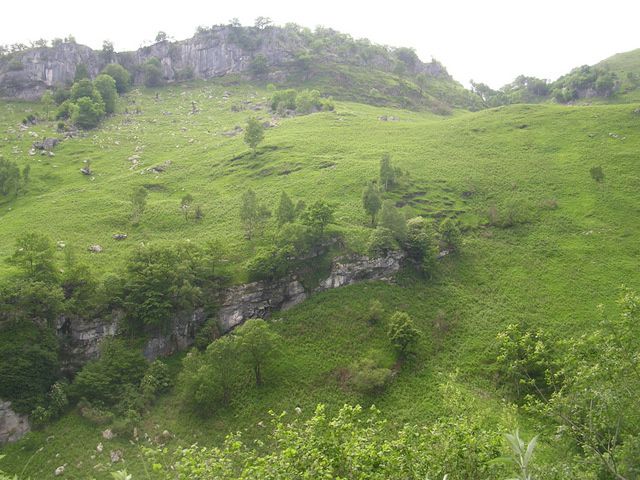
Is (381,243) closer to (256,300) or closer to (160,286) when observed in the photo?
(256,300)

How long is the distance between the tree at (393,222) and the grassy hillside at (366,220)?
16.1 feet

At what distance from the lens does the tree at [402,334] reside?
47.6m

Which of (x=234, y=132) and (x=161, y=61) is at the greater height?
(x=161, y=61)

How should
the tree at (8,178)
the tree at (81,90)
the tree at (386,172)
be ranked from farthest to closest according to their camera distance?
1. the tree at (81,90)
2. the tree at (8,178)
3. the tree at (386,172)

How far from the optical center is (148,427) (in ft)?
136

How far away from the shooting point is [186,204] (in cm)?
7838

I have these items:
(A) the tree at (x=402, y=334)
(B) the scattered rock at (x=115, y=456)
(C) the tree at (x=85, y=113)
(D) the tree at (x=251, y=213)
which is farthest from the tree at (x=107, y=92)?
(A) the tree at (x=402, y=334)

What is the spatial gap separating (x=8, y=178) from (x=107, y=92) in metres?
70.1

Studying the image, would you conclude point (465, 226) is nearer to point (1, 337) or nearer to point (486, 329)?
point (486, 329)

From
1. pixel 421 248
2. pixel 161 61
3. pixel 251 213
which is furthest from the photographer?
pixel 161 61

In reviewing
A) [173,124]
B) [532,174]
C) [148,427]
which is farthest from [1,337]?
[173,124]

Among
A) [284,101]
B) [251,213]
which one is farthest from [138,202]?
[284,101]

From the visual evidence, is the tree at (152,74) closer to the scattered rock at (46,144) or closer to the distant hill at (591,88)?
the scattered rock at (46,144)

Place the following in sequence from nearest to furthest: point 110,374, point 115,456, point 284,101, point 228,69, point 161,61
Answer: point 115,456
point 110,374
point 284,101
point 161,61
point 228,69
